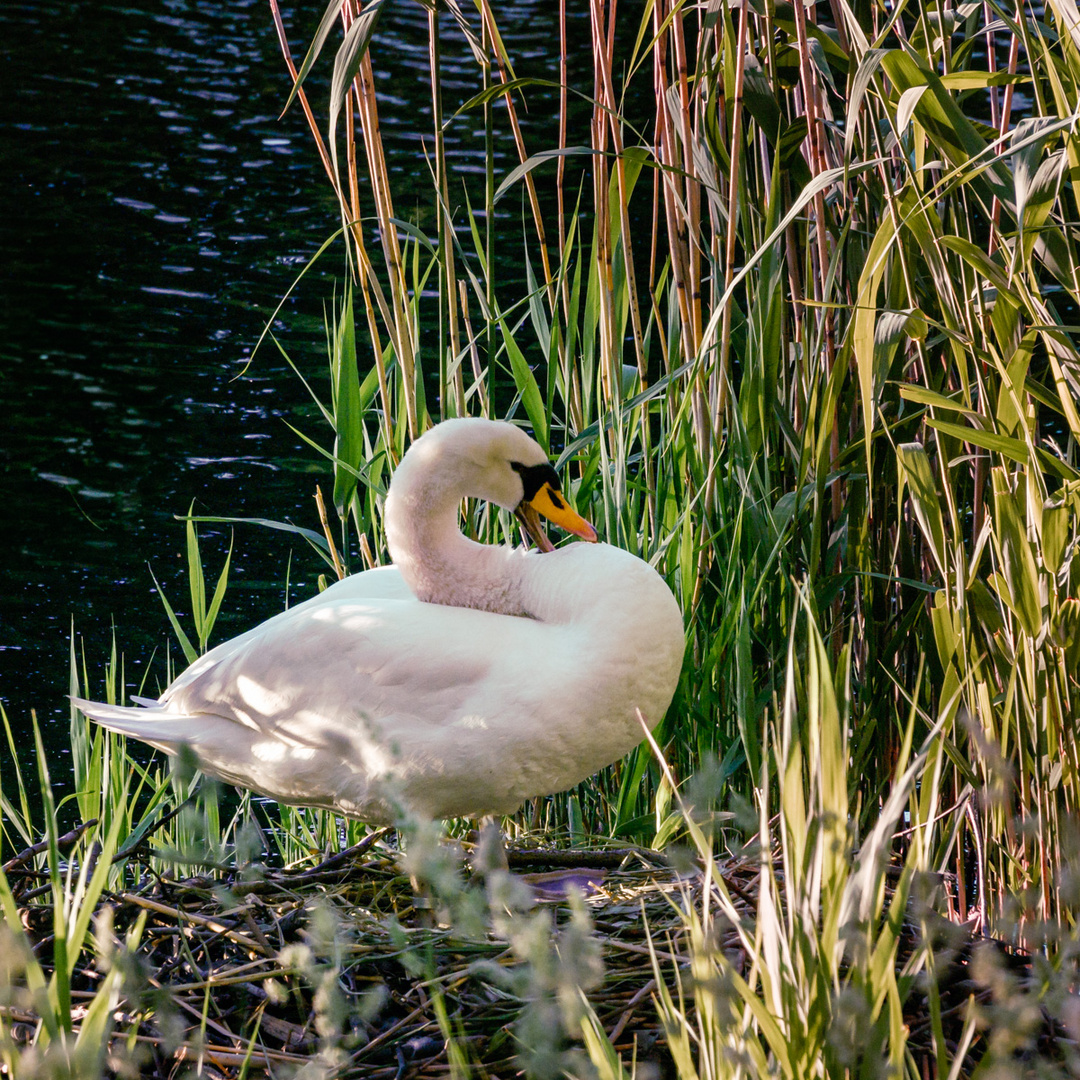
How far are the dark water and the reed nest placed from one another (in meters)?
1.57

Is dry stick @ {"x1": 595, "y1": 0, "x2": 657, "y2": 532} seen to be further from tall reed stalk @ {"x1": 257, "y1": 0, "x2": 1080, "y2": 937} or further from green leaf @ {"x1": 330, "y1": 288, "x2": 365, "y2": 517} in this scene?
green leaf @ {"x1": 330, "y1": 288, "x2": 365, "y2": 517}

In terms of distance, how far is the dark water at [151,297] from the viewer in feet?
19.0

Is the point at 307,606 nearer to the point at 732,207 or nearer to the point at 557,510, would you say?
the point at 557,510

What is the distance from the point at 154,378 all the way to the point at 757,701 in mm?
5440

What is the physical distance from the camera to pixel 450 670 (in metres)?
2.44

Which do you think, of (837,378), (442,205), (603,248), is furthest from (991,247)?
(442,205)

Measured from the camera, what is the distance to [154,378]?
7.54 metres

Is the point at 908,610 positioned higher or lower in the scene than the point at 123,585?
higher

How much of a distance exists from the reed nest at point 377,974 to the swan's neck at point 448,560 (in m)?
0.48

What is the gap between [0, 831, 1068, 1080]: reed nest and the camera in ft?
6.42

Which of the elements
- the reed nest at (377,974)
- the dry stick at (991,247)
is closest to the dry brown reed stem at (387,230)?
the reed nest at (377,974)

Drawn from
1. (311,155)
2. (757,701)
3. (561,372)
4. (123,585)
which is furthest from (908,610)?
(311,155)

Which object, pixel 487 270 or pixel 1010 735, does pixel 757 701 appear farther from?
pixel 487 270

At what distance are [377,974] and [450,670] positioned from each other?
51 centimetres
